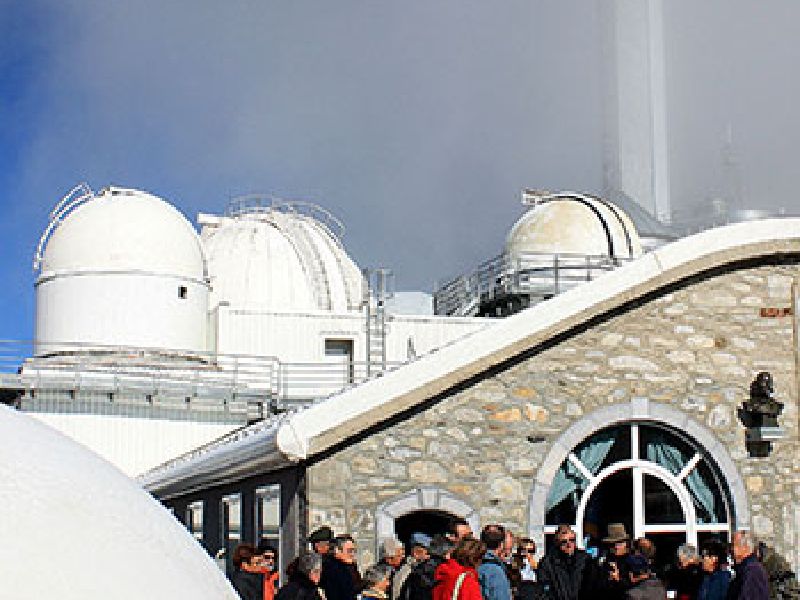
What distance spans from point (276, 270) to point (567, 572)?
21.8 metres

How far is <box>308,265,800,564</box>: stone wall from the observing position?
12172 mm

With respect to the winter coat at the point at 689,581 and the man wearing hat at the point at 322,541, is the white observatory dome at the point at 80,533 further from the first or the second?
the winter coat at the point at 689,581

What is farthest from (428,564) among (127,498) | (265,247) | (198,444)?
(265,247)

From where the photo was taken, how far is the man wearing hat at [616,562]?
883cm

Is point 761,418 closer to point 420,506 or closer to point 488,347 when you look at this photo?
point 488,347

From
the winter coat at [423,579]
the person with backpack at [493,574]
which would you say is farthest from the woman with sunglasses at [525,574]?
the winter coat at [423,579]

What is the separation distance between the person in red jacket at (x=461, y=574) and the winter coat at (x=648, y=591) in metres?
1.21

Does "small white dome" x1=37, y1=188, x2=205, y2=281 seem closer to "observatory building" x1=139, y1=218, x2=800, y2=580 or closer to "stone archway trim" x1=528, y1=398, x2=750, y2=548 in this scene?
"observatory building" x1=139, y1=218, x2=800, y2=580

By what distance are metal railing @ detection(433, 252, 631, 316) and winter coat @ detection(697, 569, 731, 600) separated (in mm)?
18889

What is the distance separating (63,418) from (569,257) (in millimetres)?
12265

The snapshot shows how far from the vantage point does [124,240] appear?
25.7 meters

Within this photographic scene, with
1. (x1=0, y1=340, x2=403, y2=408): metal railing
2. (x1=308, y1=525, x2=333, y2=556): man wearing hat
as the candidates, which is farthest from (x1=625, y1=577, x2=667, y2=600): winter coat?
(x1=0, y1=340, x2=403, y2=408): metal railing

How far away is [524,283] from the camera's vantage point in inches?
1166

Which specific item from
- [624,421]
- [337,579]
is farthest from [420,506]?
[337,579]
